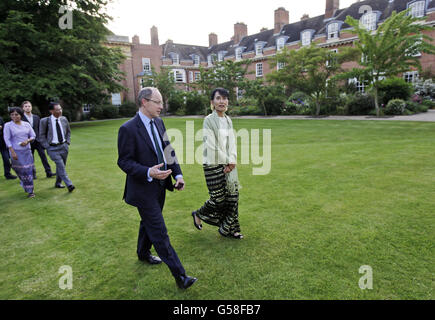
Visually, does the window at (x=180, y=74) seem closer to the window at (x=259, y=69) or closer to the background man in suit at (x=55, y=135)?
the window at (x=259, y=69)

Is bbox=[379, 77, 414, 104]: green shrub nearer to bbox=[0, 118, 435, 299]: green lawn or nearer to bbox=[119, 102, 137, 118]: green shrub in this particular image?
bbox=[0, 118, 435, 299]: green lawn

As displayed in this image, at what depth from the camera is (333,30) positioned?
35.5m

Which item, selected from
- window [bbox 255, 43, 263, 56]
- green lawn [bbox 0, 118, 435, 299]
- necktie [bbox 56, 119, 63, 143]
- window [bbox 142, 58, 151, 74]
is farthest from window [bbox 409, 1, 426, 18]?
window [bbox 142, 58, 151, 74]

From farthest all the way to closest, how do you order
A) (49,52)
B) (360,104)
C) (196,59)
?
(196,59) → (360,104) → (49,52)

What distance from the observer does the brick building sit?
3172 centimetres

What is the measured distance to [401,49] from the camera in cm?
1842

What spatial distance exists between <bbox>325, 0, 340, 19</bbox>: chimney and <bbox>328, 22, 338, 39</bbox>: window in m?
3.19

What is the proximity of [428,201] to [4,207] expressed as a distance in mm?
8275

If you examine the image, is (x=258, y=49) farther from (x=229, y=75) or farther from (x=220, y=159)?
(x=220, y=159)

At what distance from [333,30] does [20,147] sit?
127 feet

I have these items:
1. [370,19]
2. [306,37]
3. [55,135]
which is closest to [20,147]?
[55,135]

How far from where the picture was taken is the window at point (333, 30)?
35156 mm

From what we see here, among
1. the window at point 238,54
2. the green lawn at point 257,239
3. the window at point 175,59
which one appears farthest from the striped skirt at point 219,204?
the window at point 175,59
